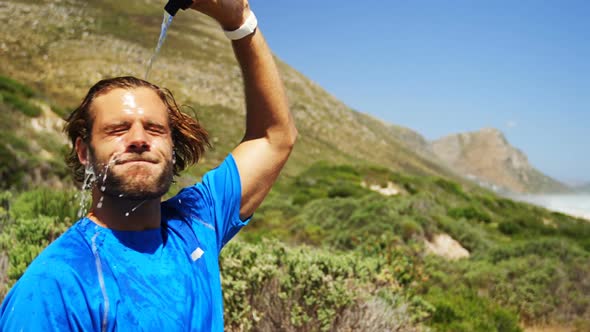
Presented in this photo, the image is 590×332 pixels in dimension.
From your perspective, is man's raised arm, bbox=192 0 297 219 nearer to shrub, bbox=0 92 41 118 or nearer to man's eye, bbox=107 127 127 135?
man's eye, bbox=107 127 127 135

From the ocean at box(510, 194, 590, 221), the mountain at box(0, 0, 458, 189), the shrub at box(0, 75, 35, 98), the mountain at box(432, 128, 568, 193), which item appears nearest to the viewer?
the shrub at box(0, 75, 35, 98)

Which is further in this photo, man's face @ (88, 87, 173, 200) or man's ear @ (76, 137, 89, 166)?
man's ear @ (76, 137, 89, 166)

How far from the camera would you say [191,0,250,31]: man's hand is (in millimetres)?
1781

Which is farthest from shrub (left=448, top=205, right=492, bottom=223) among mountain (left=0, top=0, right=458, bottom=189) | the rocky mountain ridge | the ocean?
the ocean

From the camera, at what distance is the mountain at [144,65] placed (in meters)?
37.0

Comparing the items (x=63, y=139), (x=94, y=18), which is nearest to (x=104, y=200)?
(x=63, y=139)

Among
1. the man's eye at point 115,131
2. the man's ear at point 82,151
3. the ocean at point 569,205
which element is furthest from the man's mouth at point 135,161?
the ocean at point 569,205

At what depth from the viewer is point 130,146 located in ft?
5.04

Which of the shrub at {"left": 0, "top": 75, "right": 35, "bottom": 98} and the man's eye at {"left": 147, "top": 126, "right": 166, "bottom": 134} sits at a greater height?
the man's eye at {"left": 147, "top": 126, "right": 166, "bottom": 134}

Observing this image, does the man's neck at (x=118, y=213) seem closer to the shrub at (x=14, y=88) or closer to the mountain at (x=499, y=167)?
the shrub at (x=14, y=88)

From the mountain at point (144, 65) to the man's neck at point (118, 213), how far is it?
89.4 ft

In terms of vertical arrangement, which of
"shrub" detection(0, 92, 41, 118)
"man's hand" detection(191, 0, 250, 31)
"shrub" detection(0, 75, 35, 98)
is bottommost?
"shrub" detection(0, 92, 41, 118)

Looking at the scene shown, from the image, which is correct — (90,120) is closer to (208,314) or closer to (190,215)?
(190,215)

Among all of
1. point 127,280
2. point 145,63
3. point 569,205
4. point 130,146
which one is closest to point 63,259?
point 127,280
